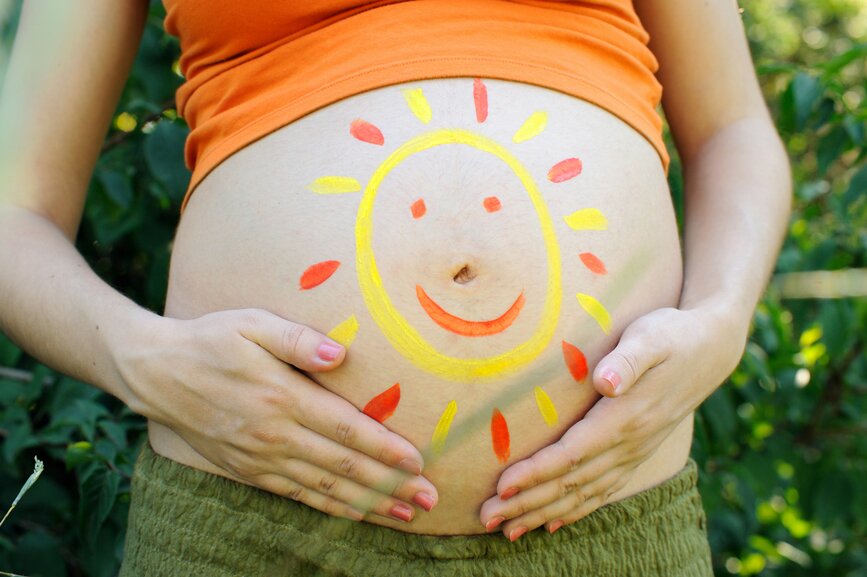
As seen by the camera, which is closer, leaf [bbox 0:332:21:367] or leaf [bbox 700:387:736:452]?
leaf [bbox 0:332:21:367]

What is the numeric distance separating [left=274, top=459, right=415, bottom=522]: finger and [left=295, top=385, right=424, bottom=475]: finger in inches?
1.5

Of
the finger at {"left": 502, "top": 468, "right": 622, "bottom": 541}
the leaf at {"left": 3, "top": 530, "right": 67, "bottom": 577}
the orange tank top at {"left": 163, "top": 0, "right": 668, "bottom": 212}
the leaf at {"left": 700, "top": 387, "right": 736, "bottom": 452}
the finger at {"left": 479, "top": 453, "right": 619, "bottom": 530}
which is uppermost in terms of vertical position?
the orange tank top at {"left": 163, "top": 0, "right": 668, "bottom": 212}

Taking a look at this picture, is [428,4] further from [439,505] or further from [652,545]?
[652,545]

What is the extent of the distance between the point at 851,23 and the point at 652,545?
19.7ft

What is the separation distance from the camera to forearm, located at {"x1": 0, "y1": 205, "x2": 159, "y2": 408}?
3.05 feet

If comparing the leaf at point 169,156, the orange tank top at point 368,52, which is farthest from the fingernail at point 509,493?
the leaf at point 169,156

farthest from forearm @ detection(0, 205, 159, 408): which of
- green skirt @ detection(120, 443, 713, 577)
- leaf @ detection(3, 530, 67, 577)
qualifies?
leaf @ detection(3, 530, 67, 577)

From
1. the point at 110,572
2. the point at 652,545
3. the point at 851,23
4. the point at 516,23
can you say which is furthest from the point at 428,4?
the point at 851,23

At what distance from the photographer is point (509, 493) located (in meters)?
0.88

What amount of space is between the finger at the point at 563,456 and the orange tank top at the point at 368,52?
0.41 metres

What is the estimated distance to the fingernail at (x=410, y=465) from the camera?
0.86 m

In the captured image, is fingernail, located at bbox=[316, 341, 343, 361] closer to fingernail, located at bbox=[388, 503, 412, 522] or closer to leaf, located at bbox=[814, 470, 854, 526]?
fingernail, located at bbox=[388, 503, 412, 522]

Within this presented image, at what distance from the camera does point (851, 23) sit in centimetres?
581

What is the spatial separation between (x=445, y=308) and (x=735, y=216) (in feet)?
1.55
